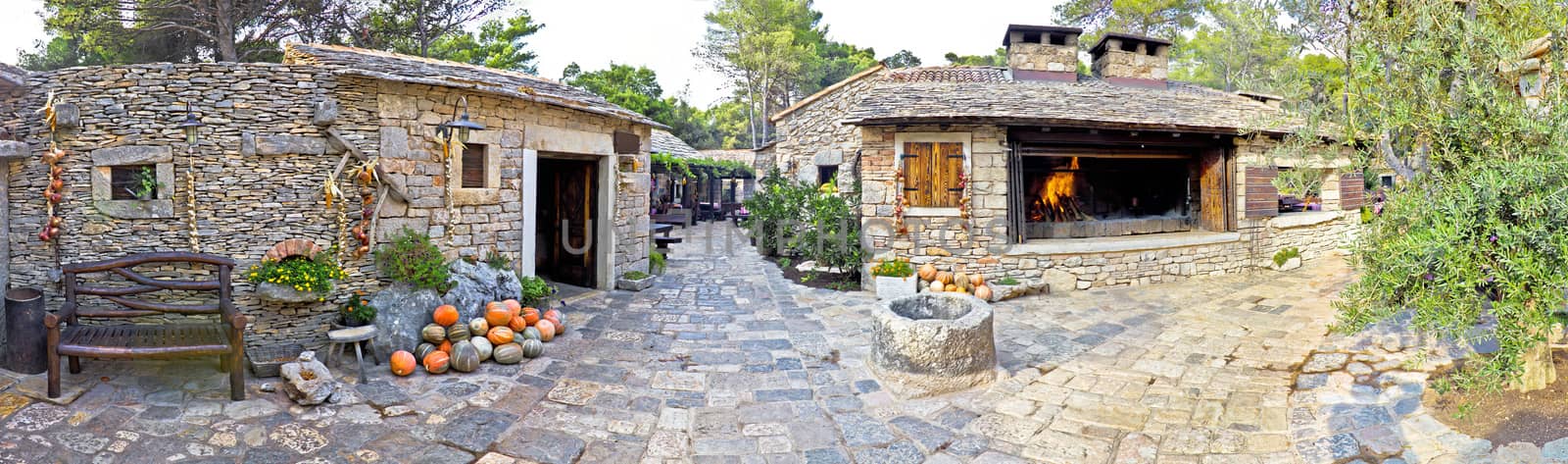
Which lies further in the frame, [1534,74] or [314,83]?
[314,83]

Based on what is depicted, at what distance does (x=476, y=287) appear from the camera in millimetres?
6535

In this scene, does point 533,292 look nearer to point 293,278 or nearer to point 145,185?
point 293,278

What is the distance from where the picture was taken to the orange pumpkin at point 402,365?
5270 mm

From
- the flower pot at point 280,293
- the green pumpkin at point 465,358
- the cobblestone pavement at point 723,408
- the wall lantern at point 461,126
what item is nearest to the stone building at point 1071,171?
the cobblestone pavement at point 723,408

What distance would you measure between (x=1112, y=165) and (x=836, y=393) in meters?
8.60

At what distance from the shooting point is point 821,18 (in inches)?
1228

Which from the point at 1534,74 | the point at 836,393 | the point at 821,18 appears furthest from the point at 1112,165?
the point at 821,18

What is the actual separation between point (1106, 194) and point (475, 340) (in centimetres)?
1039

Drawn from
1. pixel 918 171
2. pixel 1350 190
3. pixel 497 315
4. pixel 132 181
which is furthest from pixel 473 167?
pixel 1350 190

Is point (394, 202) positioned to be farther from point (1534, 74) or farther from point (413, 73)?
point (1534, 74)

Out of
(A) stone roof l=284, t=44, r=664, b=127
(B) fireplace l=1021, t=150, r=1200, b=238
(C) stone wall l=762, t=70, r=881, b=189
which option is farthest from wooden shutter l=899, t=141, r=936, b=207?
(C) stone wall l=762, t=70, r=881, b=189

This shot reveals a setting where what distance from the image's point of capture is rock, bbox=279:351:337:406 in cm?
457

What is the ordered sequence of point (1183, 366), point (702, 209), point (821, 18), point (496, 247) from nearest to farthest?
point (1183, 366), point (496, 247), point (702, 209), point (821, 18)

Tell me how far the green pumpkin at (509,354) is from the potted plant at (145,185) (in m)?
3.21
